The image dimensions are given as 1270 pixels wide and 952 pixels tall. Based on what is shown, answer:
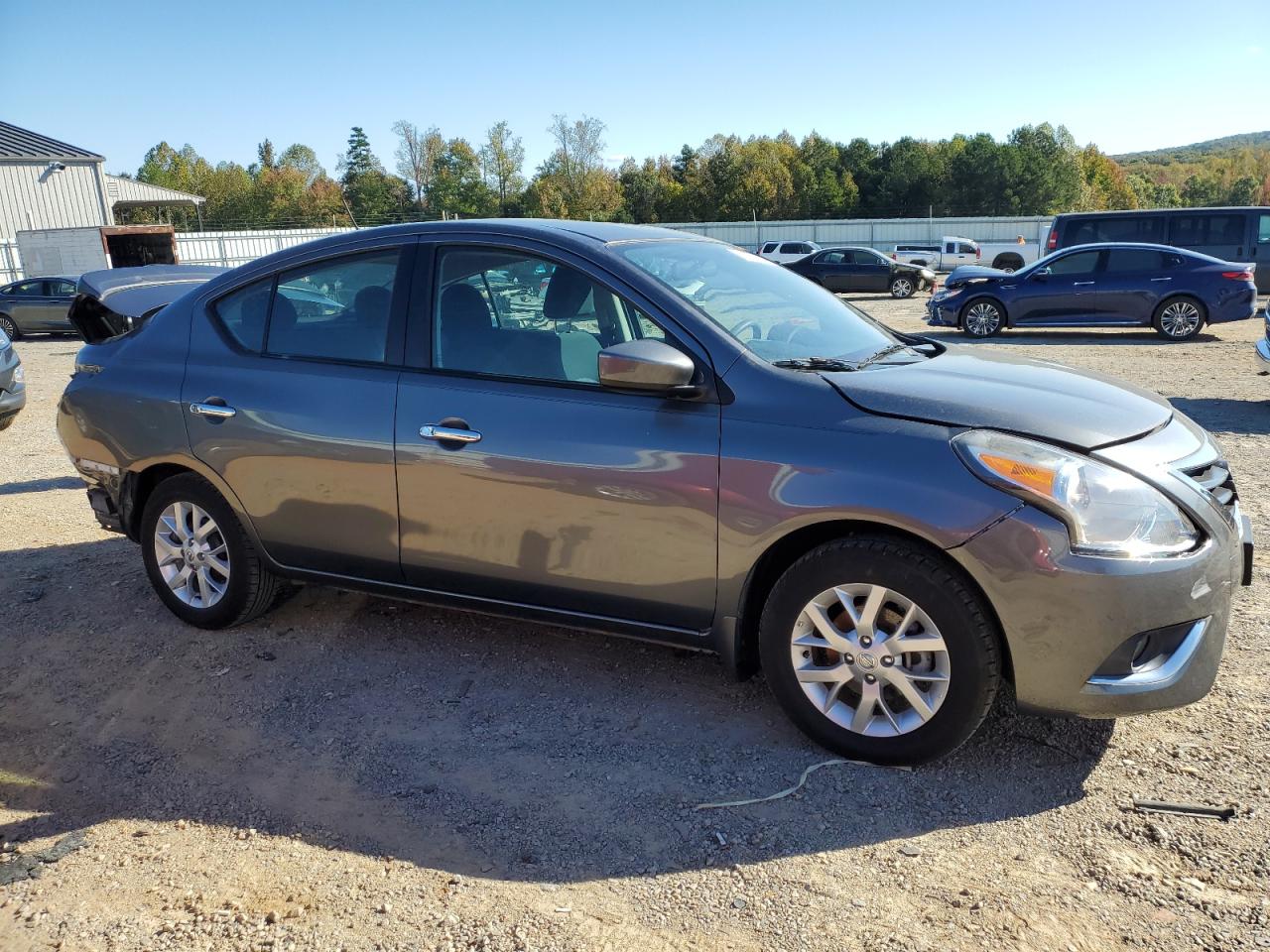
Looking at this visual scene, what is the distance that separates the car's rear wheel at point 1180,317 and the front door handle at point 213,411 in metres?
15.5

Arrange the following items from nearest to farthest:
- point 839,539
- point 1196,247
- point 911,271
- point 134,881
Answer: point 134,881, point 839,539, point 1196,247, point 911,271

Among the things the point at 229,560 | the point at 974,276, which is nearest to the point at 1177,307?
the point at 974,276

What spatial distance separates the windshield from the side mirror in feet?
0.95

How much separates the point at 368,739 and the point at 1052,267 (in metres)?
15.7

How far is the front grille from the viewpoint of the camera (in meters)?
3.23

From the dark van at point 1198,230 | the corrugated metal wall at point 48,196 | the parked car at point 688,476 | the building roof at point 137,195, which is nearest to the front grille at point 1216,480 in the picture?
the parked car at point 688,476

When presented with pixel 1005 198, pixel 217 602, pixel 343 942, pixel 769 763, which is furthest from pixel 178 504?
pixel 1005 198

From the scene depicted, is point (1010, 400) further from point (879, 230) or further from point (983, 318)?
point (879, 230)

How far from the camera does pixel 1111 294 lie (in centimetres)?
1606

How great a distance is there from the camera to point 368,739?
11.8 ft

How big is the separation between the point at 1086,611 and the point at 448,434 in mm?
2197

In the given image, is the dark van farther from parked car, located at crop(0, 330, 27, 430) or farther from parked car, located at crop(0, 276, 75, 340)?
parked car, located at crop(0, 276, 75, 340)

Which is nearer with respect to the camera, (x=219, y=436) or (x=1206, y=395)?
(x=219, y=436)

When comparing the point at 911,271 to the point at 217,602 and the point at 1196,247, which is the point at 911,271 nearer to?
the point at 1196,247
